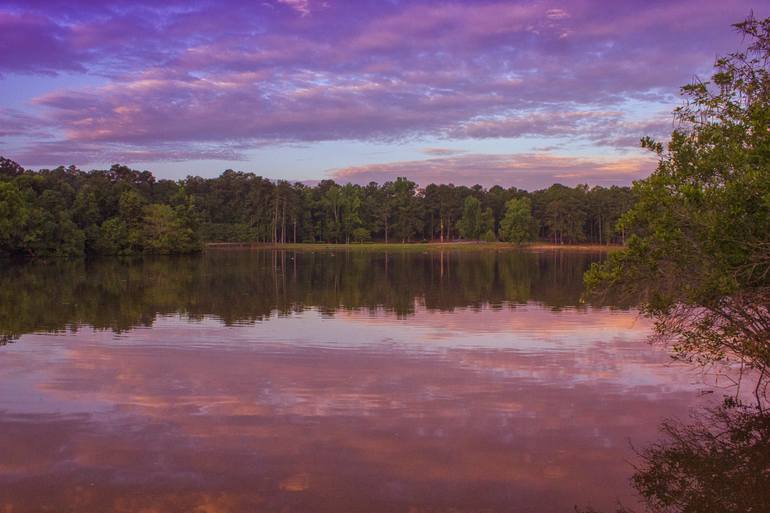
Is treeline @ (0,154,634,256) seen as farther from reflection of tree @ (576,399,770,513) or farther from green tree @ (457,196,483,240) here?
reflection of tree @ (576,399,770,513)

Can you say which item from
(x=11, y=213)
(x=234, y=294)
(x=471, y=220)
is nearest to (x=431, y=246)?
(x=471, y=220)

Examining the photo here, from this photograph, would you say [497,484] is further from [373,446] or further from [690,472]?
[690,472]

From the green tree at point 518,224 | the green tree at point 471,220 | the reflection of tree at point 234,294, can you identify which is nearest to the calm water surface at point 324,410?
the reflection of tree at point 234,294

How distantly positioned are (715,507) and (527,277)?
145 feet

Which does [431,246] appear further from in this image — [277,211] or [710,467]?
[710,467]

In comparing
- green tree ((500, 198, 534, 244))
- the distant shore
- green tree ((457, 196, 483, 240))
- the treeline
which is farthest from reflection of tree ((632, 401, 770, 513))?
green tree ((457, 196, 483, 240))

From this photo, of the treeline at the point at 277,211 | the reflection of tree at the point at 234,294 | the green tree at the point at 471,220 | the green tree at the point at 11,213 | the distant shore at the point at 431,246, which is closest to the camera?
the reflection of tree at the point at 234,294

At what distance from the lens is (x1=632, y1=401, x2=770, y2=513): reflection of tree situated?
935 centimetres

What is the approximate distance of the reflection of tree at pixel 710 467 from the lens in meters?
9.35

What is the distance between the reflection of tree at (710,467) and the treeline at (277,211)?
3334 inches

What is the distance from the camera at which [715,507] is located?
9148mm

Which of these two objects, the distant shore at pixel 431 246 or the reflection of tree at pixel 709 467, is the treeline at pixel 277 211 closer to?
the distant shore at pixel 431 246

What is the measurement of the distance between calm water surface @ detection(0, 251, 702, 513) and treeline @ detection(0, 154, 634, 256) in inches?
2824

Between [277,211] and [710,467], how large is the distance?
442ft
